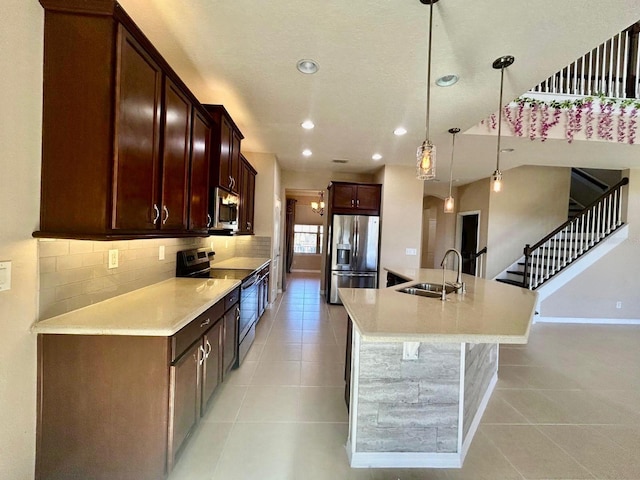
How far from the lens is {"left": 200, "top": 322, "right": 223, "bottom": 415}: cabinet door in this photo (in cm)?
190

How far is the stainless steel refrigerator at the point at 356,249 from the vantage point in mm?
5383

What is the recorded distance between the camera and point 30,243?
4.40ft

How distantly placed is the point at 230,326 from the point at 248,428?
79 centimetres

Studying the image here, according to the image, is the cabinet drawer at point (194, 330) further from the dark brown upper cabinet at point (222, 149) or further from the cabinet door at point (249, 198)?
the cabinet door at point (249, 198)

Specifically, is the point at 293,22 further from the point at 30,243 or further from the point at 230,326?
the point at 230,326

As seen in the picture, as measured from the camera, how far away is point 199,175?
2.42m

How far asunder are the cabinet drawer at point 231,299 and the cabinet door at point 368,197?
3349 millimetres

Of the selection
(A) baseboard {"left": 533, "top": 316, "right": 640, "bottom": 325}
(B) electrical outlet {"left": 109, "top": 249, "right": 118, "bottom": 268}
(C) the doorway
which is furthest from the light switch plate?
(C) the doorway

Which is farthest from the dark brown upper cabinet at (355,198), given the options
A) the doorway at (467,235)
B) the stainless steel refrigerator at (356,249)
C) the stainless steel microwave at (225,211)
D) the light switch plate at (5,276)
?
the light switch plate at (5,276)

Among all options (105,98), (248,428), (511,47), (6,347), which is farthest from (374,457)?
(511,47)

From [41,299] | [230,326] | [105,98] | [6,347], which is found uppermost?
[105,98]

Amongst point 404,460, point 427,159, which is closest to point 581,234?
point 427,159

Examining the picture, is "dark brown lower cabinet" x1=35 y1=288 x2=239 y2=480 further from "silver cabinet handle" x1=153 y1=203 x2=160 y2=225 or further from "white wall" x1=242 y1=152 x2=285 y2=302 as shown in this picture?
"white wall" x1=242 y1=152 x2=285 y2=302

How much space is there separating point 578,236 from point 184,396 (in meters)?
6.53
